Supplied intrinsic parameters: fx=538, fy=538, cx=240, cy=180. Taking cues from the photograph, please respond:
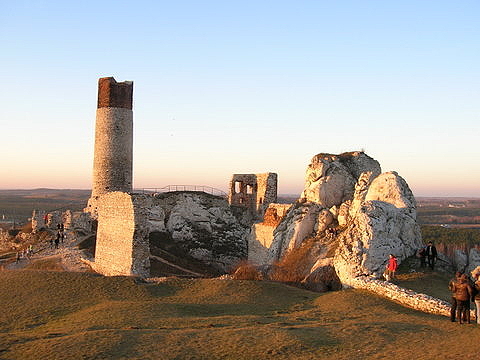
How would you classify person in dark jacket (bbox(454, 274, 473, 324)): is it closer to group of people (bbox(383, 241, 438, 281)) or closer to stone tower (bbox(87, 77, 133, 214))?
group of people (bbox(383, 241, 438, 281))

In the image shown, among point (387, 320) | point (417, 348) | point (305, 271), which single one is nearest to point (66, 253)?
point (305, 271)

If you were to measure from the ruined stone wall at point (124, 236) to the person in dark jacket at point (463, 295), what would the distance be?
12.2 metres

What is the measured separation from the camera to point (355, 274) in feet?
56.8

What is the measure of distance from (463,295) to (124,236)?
13.5 m

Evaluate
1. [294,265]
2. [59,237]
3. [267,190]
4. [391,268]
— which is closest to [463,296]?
[391,268]

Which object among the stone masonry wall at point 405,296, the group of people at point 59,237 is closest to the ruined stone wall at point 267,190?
the group of people at point 59,237

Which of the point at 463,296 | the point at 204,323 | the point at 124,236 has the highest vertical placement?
the point at 124,236

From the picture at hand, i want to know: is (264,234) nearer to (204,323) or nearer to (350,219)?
(350,219)

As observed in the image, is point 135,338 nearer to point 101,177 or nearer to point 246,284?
point 246,284

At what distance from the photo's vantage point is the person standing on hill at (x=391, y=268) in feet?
55.9

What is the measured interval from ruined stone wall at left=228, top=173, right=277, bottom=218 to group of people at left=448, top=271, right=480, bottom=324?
23.5 metres

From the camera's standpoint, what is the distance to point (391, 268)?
17125 mm

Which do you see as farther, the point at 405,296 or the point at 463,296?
the point at 405,296

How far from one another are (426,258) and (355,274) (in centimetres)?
371
